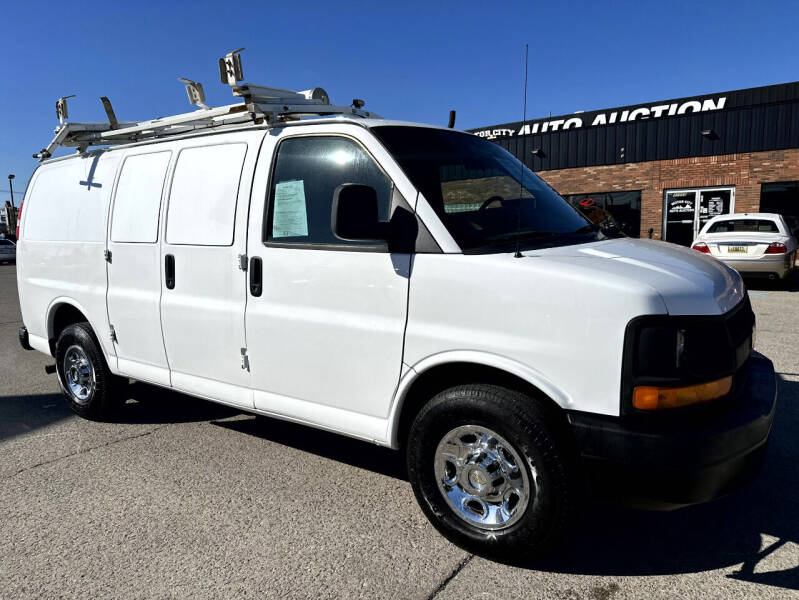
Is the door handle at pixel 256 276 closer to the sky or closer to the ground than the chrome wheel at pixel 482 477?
closer to the sky

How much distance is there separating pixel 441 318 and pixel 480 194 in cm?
89

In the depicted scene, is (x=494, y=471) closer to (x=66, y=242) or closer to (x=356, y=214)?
(x=356, y=214)

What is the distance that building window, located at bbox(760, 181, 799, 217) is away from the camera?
18.5 meters

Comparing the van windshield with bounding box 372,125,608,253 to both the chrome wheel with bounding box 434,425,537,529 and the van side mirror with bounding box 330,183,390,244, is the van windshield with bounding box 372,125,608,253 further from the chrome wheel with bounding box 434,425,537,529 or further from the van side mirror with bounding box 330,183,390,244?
the chrome wheel with bounding box 434,425,537,529

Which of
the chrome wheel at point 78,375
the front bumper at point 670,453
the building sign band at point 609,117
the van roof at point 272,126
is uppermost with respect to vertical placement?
the building sign band at point 609,117

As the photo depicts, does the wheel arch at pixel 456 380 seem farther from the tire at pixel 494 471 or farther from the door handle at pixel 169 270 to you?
the door handle at pixel 169 270

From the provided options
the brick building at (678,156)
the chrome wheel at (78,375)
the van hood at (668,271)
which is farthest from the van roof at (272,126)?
the brick building at (678,156)

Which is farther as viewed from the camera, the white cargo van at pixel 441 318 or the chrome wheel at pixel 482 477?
the chrome wheel at pixel 482 477

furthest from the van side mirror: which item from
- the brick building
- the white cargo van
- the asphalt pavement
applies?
the brick building

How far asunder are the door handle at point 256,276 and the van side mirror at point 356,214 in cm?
82

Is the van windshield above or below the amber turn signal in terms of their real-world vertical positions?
above

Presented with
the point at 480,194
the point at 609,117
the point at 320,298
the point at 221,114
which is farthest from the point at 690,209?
the point at 320,298

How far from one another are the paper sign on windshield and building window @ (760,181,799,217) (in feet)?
64.5

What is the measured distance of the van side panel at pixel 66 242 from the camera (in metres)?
4.64
